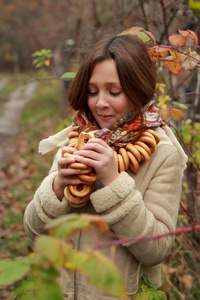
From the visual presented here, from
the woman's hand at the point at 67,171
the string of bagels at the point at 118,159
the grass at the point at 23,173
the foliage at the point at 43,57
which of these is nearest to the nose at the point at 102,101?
the string of bagels at the point at 118,159

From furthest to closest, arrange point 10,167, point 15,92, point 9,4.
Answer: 1. point 9,4
2. point 15,92
3. point 10,167

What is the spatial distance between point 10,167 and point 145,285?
5572mm

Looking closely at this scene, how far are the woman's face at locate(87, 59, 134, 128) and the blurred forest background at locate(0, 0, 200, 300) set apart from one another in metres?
0.44

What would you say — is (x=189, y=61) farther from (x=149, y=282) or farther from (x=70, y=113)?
(x=149, y=282)

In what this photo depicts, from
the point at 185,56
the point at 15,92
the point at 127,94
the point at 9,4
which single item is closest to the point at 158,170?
the point at 127,94

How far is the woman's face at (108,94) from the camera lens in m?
1.46

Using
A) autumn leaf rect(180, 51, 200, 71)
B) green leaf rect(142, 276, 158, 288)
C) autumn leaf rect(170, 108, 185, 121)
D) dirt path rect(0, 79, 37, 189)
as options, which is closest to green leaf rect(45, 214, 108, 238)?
green leaf rect(142, 276, 158, 288)

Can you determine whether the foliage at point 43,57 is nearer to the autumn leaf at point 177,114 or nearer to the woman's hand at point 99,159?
the autumn leaf at point 177,114

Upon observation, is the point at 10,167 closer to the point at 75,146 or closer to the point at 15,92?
the point at 75,146

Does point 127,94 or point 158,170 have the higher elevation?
point 127,94

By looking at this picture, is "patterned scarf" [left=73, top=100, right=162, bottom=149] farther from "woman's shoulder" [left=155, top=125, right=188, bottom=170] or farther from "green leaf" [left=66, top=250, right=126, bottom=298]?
"green leaf" [left=66, top=250, right=126, bottom=298]

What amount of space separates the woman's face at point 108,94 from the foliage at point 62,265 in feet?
3.03

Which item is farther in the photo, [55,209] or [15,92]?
[15,92]

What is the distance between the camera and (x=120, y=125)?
148 centimetres
